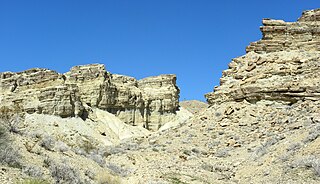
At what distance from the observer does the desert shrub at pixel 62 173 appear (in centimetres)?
1039

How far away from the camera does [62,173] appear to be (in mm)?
10609

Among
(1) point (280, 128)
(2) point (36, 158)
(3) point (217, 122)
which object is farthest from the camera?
(3) point (217, 122)

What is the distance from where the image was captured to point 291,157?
15.9 metres

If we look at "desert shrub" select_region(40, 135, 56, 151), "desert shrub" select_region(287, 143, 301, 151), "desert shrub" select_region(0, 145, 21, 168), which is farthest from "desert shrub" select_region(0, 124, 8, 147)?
"desert shrub" select_region(287, 143, 301, 151)

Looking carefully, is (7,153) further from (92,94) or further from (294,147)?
(92,94)

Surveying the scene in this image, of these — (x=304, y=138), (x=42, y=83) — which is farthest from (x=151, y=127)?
A: (x=304, y=138)

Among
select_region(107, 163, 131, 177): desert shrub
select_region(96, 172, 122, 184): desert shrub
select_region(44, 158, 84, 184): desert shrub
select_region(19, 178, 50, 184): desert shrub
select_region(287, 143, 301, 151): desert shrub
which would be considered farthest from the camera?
select_region(287, 143, 301, 151): desert shrub

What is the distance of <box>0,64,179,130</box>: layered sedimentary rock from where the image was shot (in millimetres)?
60594

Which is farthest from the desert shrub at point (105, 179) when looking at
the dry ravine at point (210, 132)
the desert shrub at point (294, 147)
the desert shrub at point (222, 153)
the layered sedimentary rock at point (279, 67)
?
the layered sedimentary rock at point (279, 67)

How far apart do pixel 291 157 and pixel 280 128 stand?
963 centimetres

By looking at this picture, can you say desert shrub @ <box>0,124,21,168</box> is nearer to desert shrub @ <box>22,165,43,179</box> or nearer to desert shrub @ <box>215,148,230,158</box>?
desert shrub @ <box>22,165,43,179</box>

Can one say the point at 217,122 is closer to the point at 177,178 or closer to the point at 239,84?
the point at 239,84

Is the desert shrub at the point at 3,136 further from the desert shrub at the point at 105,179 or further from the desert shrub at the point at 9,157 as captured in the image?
the desert shrub at the point at 105,179

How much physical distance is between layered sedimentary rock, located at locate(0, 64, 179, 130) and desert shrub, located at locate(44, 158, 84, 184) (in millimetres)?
50023
